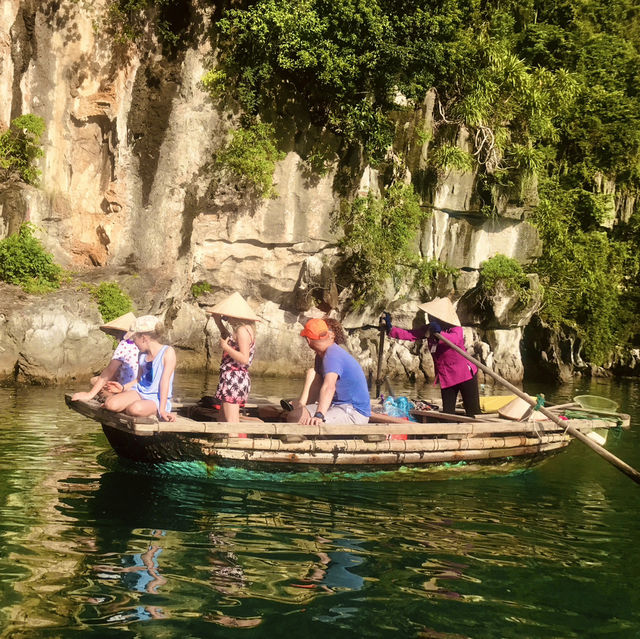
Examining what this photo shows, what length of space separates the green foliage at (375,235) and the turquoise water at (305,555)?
448 inches

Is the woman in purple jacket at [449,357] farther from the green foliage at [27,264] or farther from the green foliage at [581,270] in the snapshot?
the green foliage at [581,270]

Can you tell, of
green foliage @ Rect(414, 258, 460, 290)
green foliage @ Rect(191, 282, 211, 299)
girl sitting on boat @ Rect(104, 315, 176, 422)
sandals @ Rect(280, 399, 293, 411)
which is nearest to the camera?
girl sitting on boat @ Rect(104, 315, 176, 422)

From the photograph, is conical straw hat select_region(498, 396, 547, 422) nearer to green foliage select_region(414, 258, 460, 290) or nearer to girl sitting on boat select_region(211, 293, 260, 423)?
girl sitting on boat select_region(211, 293, 260, 423)

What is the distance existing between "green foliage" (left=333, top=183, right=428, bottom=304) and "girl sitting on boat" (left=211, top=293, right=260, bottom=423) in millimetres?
11900

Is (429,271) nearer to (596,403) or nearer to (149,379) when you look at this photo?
(596,403)

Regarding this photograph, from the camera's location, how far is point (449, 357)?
355 inches

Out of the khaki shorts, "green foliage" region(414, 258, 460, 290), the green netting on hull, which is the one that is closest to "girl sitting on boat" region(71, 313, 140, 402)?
the green netting on hull

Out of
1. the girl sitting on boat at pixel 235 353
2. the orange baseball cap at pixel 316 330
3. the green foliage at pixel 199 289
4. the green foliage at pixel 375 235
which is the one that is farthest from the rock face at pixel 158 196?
the orange baseball cap at pixel 316 330

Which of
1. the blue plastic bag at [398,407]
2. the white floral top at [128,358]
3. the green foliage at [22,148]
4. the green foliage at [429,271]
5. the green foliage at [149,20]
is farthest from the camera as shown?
the green foliage at [429,271]

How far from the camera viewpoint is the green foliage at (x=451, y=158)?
20031 mm

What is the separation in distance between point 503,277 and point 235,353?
15.6 metres

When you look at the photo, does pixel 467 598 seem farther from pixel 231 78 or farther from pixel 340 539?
pixel 231 78

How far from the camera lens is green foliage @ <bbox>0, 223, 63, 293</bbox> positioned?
16.2 m

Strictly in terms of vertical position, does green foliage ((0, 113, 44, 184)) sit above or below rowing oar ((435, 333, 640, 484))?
above
